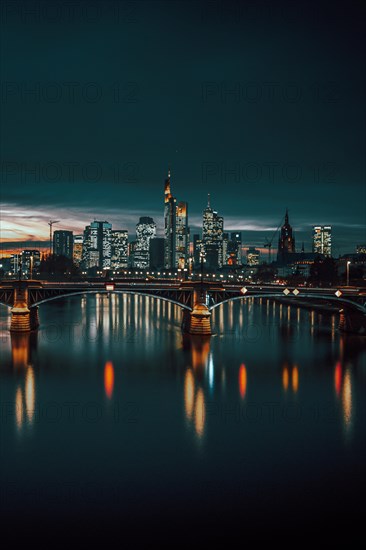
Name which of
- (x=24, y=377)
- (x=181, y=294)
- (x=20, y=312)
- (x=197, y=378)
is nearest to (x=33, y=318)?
(x=20, y=312)

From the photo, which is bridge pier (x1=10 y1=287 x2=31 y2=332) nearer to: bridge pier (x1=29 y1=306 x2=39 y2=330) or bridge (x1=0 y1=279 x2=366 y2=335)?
bridge (x1=0 y1=279 x2=366 y2=335)

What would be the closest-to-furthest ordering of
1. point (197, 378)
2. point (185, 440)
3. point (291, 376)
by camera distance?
point (185, 440), point (197, 378), point (291, 376)

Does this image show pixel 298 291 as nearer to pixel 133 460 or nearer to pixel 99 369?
pixel 99 369

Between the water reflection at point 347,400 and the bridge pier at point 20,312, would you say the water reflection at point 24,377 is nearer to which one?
the bridge pier at point 20,312

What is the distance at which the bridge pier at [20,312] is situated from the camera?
217 feet

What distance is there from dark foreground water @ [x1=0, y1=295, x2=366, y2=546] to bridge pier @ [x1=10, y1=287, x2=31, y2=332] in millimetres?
9332

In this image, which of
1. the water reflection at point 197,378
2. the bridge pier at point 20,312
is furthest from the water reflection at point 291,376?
the bridge pier at point 20,312

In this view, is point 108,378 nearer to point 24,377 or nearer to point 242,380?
point 24,377

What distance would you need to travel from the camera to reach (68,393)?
3894 centimetres

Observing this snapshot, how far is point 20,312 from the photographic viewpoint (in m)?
67.4

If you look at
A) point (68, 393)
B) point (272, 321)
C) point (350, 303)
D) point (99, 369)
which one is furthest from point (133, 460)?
point (272, 321)

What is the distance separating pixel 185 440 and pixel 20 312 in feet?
141

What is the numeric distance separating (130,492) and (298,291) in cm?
4483

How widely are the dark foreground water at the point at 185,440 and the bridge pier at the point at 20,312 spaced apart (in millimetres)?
9332
